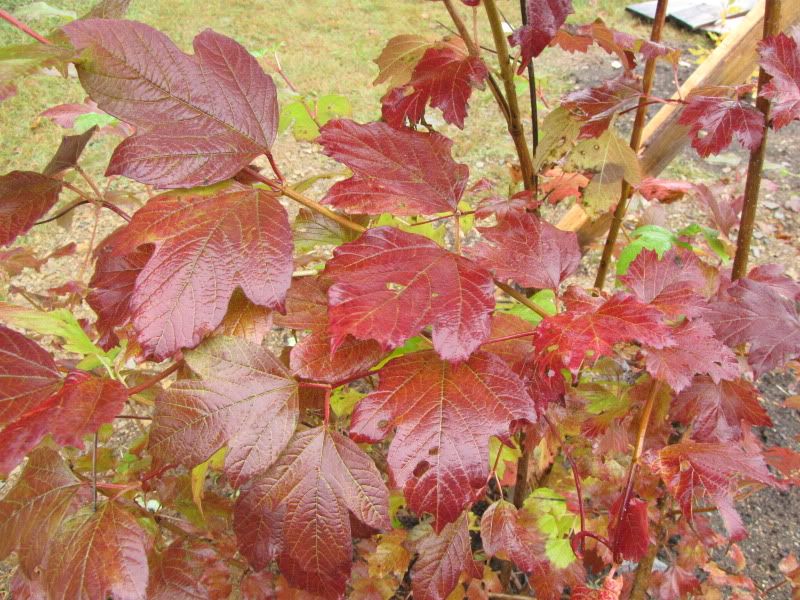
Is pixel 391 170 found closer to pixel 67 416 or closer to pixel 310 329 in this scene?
pixel 310 329

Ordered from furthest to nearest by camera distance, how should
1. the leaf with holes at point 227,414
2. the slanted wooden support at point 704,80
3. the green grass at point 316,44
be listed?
the green grass at point 316,44 < the slanted wooden support at point 704,80 < the leaf with holes at point 227,414

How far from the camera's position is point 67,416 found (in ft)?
2.09

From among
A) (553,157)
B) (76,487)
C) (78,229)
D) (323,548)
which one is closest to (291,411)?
(323,548)

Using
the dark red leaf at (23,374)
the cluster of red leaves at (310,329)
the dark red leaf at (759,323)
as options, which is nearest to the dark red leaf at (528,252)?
the cluster of red leaves at (310,329)

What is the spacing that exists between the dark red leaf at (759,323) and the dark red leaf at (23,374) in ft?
2.83

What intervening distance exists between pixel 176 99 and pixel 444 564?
2.59 ft

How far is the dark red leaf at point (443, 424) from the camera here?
67 centimetres

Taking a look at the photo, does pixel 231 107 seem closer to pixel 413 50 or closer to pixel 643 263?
pixel 413 50

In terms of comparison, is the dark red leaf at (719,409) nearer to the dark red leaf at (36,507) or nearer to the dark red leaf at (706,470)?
the dark red leaf at (706,470)

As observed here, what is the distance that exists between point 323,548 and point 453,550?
37cm

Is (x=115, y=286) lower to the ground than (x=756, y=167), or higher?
lower

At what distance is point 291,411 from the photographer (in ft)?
2.43

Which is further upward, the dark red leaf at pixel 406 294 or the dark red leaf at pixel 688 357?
the dark red leaf at pixel 406 294

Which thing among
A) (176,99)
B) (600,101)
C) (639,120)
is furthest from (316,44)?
(176,99)
